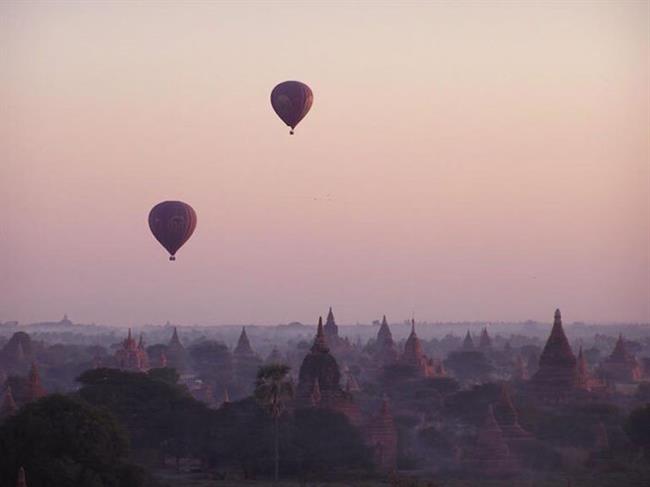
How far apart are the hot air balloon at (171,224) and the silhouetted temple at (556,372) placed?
2037 centimetres

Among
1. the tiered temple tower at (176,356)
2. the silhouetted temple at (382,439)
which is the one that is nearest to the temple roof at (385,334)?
the tiered temple tower at (176,356)

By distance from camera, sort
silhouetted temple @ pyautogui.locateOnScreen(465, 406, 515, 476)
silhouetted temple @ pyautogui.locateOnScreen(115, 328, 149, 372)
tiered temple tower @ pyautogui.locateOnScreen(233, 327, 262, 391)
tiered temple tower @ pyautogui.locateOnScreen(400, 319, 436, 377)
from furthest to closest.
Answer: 1. tiered temple tower @ pyautogui.locateOnScreen(233, 327, 262, 391)
2. tiered temple tower @ pyautogui.locateOnScreen(400, 319, 436, 377)
3. silhouetted temple @ pyautogui.locateOnScreen(115, 328, 149, 372)
4. silhouetted temple @ pyautogui.locateOnScreen(465, 406, 515, 476)

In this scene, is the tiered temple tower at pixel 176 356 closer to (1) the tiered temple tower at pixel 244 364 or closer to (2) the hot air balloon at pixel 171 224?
(1) the tiered temple tower at pixel 244 364

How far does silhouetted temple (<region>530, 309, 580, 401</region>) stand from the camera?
74.7m

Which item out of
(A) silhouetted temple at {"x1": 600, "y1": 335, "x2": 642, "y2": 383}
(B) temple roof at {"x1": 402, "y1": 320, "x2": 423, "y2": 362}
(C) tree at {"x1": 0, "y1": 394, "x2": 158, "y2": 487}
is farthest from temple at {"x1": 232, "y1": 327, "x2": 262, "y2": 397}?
(C) tree at {"x1": 0, "y1": 394, "x2": 158, "y2": 487}

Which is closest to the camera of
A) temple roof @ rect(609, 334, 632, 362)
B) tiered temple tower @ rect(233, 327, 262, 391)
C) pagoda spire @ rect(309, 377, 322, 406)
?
pagoda spire @ rect(309, 377, 322, 406)

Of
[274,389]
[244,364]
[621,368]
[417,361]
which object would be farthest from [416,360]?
[244,364]

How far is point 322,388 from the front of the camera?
217 ft

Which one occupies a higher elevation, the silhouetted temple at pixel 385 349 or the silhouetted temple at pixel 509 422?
the silhouetted temple at pixel 385 349

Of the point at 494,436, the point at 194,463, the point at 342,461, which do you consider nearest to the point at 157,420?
the point at 194,463

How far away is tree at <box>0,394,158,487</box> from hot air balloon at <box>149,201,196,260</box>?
1557cm

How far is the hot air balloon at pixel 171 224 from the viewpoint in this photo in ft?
213

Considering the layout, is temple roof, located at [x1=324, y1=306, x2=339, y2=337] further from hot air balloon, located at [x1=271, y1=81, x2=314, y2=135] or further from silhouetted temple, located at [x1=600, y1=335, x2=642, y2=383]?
hot air balloon, located at [x1=271, y1=81, x2=314, y2=135]

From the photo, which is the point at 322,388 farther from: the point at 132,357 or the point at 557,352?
the point at 132,357
